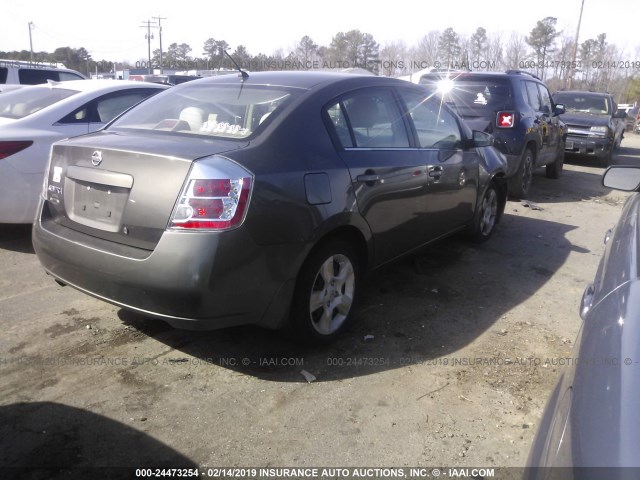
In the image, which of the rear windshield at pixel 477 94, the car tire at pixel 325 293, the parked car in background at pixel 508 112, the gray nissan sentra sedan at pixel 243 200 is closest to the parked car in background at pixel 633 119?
the parked car in background at pixel 508 112

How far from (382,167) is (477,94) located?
4944 millimetres

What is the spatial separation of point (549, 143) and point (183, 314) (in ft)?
26.6

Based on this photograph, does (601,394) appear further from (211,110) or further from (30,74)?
(30,74)

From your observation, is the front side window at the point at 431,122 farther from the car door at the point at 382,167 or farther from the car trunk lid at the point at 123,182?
the car trunk lid at the point at 123,182

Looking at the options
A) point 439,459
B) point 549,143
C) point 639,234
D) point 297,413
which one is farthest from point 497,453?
point 549,143

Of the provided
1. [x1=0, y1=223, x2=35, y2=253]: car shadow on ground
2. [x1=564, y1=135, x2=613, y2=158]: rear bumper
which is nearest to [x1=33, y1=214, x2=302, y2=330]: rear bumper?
[x1=0, y1=223, x2=35, y2=253]: car shadow on ground

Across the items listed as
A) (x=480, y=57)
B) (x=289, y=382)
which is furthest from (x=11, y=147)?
(x=480, y=57)

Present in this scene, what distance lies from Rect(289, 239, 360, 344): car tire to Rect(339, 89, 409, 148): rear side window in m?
0.77

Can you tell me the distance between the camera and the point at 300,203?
300cm

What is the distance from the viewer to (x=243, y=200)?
2.72 m

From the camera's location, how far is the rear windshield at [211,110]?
3.23 meters

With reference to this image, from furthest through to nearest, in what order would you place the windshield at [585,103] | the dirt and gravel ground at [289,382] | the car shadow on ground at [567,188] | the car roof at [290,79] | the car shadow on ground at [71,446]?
the windshield at [585,103] → the car shadow on ground at [567,188] → the car roof at [290,79] → the dirt and gravel ground at [289,382] → the car shadow on ground at [71,446]

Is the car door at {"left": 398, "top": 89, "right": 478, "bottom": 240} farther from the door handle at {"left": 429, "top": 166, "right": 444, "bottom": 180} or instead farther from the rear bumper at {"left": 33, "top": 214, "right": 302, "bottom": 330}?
the rear bumper at {"left": 33, "top": 214, "right": 302, "bottom": 330}

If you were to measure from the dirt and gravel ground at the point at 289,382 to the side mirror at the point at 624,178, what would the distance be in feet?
3.88
